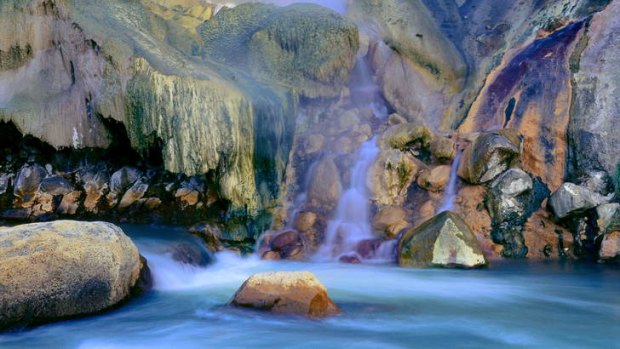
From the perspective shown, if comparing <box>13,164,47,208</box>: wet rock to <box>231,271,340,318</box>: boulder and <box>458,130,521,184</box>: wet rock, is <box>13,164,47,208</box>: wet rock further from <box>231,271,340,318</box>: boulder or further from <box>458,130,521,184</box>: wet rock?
<box>458,130,521,184</box>: wet rock

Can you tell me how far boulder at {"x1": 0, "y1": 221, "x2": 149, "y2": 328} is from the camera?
4.89m

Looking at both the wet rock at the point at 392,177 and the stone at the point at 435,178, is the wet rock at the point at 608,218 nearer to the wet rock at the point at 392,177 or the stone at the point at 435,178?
the stone at the point at 435,178

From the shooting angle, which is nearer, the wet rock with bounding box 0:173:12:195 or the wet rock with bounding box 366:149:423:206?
the wet rock with bounding box 0:173:12:195

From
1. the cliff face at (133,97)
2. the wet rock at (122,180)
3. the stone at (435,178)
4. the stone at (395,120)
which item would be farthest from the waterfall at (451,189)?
the wet rock at (122,180)

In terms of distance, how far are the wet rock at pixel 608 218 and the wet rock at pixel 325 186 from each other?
3910 mm

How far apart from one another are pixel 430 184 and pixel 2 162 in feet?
22.5

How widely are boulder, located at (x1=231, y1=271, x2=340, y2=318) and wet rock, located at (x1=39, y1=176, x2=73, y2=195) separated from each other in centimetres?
517

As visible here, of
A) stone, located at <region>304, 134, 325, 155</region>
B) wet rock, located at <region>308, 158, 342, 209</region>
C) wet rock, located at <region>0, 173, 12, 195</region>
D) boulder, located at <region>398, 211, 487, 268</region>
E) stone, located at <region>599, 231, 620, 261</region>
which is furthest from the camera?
stone, located at <region>304, 134, 325, 155</region>

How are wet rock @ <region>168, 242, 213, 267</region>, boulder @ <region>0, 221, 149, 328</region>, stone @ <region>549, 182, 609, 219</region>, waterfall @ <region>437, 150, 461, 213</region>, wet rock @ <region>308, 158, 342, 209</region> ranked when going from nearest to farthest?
boulder @ <region>0, 221, 149, 328</region>
wet rock @ <region>168, 242, 213, 267</region>
stone @ <region>549, 182, 609, 219</region>
waterfall @ <region>437, 150, 461, 213</region>
wet rock @ <region>308, 158, 342, 209</region>

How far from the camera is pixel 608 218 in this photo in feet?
26.9

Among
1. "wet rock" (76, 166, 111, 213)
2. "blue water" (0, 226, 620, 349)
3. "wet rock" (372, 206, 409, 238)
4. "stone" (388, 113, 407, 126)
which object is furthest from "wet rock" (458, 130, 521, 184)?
"wet rock" (76, 166, 111, 213)

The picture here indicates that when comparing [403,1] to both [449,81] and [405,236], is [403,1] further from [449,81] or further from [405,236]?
[405,236]

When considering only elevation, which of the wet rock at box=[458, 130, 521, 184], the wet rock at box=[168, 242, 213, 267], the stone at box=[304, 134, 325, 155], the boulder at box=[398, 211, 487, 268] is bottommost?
the wet rock at box=[168, 242, 213, 267]

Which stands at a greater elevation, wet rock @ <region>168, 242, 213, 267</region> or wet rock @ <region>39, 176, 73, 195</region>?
wet rock @ <region>39, 176, 73, 195</region>
